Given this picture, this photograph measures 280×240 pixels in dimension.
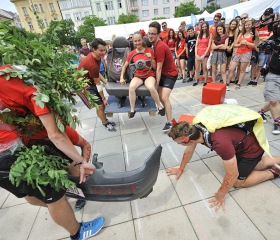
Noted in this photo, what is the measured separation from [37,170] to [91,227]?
37.5 inches

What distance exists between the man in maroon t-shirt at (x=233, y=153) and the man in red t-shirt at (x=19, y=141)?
98cm

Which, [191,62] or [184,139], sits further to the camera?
[191,62]

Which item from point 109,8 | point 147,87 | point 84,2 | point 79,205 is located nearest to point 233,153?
point 79,205

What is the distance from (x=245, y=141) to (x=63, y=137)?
177 cm

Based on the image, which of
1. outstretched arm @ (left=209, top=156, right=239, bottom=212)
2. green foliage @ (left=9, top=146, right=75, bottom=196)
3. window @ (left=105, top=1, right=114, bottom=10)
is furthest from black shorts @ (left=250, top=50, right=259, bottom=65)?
window @ (left=105, top=1, right=114, bottom=10)

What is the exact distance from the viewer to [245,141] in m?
1.87

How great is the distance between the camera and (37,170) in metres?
1.24

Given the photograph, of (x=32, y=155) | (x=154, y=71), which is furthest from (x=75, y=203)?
(x=154, y=71)

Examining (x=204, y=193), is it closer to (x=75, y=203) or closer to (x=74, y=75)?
(x=75, y=203)

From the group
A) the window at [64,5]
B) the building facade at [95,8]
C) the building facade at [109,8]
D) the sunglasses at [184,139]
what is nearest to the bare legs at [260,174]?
the sunglasses at [184,139]

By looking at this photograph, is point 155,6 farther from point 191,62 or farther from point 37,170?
point 37,170

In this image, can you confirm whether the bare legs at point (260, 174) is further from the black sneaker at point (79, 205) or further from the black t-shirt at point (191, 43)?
the black t-shirt at point (191, 43)

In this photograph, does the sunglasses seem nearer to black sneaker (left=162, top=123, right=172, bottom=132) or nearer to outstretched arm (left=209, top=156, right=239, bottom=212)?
outstretched arm (left=209, top=156, right=239, bottom=212)

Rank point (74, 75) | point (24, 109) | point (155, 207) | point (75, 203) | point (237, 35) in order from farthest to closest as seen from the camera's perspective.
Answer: point (237, 35) < point (75, 203) < point (155, 207) < point (74, 75) < point (24, 109)
